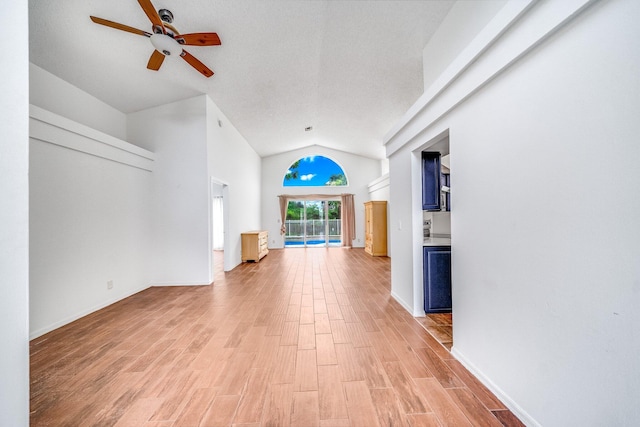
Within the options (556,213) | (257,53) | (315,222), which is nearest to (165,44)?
(257,53)

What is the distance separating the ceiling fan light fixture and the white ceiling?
446 millimetres

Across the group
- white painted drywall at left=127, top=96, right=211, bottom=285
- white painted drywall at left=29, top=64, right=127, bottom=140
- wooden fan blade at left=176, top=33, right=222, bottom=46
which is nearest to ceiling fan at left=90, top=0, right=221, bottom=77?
wooden fan blade at left=176, top=33, right=222, bottom=46

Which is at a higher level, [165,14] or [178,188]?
[165,14]

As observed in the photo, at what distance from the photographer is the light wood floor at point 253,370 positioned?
145 cm

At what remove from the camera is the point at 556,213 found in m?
1.16

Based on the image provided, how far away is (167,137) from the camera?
4312 millimetres

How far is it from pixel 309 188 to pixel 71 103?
6.68m

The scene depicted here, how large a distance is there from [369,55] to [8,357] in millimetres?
4201

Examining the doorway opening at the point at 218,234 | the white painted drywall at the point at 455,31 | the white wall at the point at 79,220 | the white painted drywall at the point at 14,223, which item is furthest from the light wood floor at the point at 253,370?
the white painted drywall at the point at 455,31

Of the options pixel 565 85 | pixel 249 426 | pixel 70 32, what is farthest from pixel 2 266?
pixel 70 32

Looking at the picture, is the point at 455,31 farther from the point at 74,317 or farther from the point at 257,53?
the point at 74,317

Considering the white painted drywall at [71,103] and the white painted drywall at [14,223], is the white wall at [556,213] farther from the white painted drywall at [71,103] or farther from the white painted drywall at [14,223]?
the white painted drywall at [71,103]

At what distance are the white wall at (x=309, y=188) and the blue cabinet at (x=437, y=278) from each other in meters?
6.49

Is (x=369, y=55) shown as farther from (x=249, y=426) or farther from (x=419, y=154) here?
(x=249, y=426)
